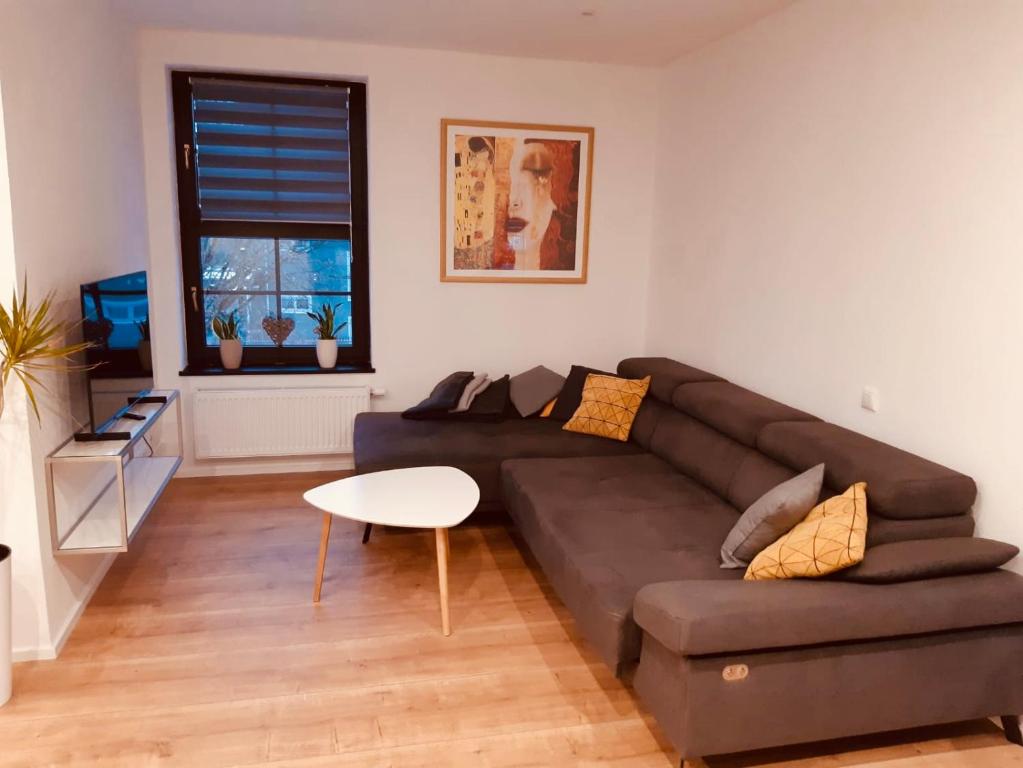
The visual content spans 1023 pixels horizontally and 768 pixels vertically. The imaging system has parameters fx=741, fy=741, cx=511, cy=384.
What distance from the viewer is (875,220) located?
119 inches

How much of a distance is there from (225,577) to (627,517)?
1854 mm

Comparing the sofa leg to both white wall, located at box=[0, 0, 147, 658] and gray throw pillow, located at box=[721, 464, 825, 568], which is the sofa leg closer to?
gray throw pillow, located at box=[721, 464, 825, 568]

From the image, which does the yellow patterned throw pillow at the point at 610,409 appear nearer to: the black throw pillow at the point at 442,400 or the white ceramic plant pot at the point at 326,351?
the black throw pillow at the point at 442,400

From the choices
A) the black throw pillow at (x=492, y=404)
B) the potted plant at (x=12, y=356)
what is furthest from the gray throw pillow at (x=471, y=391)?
the potted plant at (x=12, y=356)

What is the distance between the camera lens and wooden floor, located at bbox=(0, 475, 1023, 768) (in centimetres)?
229

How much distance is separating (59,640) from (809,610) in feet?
8.67

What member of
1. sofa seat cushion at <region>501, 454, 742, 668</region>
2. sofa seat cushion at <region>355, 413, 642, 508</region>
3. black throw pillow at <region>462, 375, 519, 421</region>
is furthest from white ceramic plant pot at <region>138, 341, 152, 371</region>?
sofa seat cushion at <region>501, 454, 742, 668</region>

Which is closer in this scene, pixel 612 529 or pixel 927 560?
pixel 927 560

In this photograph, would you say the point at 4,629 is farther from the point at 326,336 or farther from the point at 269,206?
the point at 269,206

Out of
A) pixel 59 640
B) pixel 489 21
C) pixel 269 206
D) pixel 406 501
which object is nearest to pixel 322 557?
pixel 406 501

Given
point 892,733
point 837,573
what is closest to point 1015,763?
point 892,733

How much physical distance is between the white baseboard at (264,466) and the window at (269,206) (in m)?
0.62

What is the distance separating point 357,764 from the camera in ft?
7.30

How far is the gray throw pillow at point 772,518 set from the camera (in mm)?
2471
